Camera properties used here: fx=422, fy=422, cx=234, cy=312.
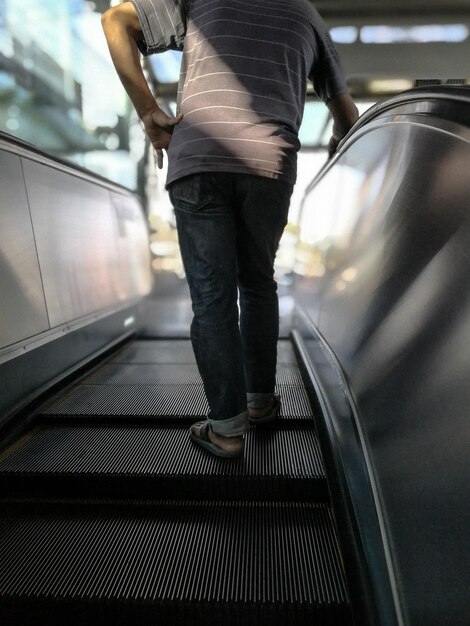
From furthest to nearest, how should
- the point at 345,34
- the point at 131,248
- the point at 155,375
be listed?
the point at 345,34, the point at 131,248, the point at 155,375

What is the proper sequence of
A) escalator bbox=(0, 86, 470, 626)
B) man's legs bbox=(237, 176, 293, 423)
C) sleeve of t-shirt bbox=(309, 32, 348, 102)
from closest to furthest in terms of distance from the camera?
A: escalator bbox=(0, 86, 470, 626)
man's legs bbox=(237, 176, 293, 423)
sleeve of t-shirt bbox=(309, 32, 348, 102)

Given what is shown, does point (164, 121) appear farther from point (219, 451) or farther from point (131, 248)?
point (131, 248)

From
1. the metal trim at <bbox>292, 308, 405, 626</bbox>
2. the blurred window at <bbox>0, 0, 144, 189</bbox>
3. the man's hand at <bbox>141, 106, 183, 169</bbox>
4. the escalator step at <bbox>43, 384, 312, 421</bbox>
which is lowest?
the escalator step at <bbox>43, 384, 312, 421</bbox>

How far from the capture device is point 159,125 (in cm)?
156

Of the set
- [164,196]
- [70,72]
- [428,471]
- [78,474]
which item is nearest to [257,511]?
[78,474]

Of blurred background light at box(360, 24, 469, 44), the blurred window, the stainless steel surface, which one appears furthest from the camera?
blurred background light at box(360, 24, 469, 44)

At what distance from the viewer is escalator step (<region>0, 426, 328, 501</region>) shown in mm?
1479

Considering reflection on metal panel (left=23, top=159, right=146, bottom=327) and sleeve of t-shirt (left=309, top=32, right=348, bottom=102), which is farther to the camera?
reflection on metal panel (left=23, top=159, right=146, bottom=327)

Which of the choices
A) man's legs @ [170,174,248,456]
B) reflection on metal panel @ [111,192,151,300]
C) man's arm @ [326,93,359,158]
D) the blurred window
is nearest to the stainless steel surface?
man's arm @ [326,93,359,158]

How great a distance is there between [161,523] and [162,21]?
1.70 metres

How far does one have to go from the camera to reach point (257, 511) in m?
1.44

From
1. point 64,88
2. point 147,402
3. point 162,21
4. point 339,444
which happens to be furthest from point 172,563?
point 64,88

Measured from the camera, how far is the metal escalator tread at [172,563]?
111 cm

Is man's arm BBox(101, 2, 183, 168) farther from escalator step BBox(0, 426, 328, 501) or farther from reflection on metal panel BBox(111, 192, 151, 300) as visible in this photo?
reflection on metal panel BBox(111, 192, 151, 300)
